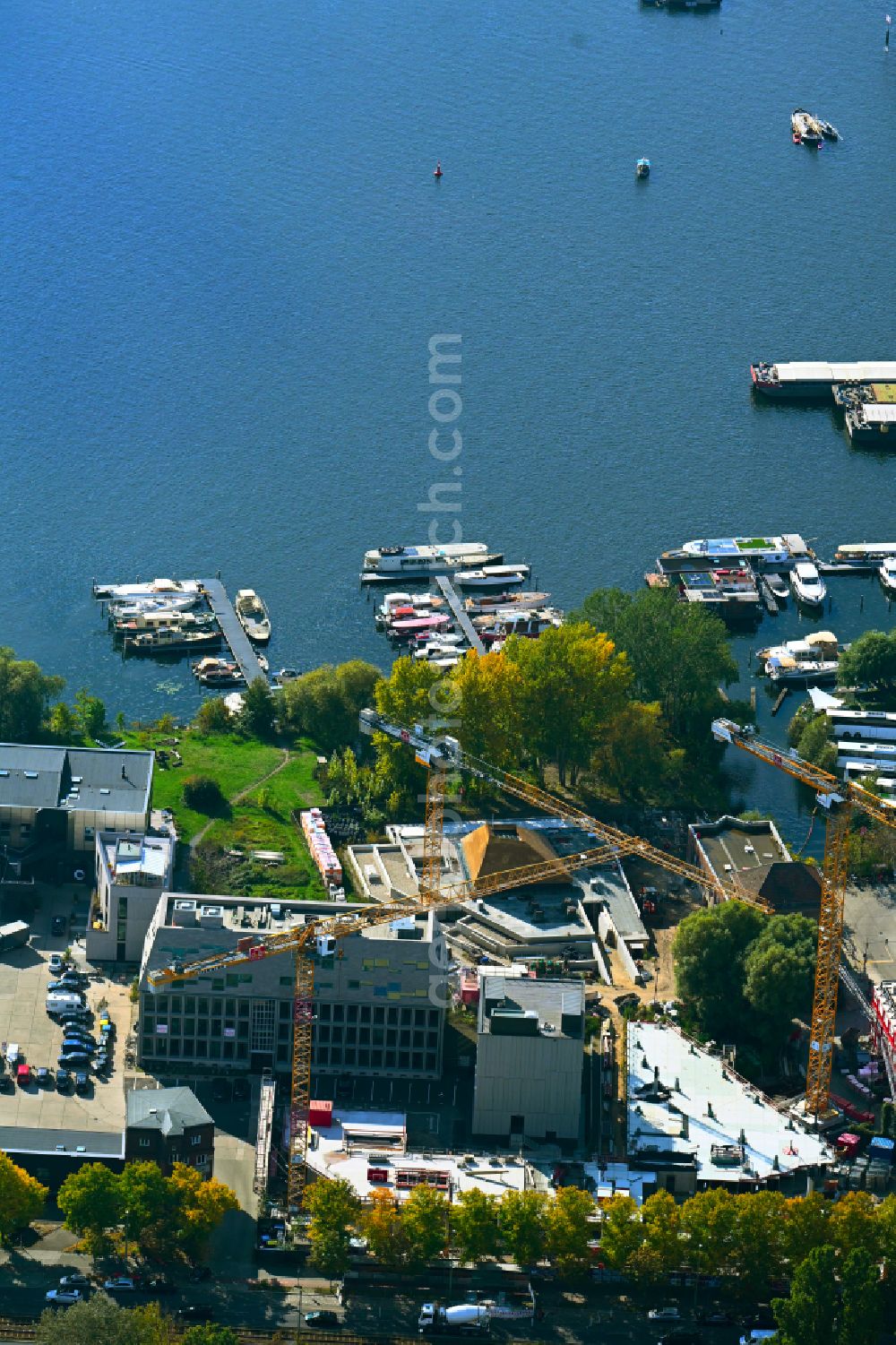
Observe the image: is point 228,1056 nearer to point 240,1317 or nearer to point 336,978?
point 336,978

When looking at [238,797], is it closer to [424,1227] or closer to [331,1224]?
[331,1224]

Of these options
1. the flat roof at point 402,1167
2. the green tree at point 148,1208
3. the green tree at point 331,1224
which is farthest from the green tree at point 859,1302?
the green tree at point 148,1208

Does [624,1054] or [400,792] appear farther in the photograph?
[400,792]

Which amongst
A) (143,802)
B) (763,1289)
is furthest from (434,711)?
(763,1289)

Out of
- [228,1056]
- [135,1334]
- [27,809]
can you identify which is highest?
[27,809]

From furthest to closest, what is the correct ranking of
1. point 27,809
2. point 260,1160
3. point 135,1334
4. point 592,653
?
point 592,653 → point 27,809 → point 260,1160 → point 135,1334

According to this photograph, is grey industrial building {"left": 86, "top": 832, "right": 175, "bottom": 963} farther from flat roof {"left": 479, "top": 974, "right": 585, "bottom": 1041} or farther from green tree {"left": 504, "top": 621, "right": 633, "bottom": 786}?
green tree {"left": 504, "top": 621, "right": 633, "bottom": 786}

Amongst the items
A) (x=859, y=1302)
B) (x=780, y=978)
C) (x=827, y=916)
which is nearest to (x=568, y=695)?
(x=827, y=916)

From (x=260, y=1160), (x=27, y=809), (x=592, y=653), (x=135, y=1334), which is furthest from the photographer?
(x=592, y=653)
